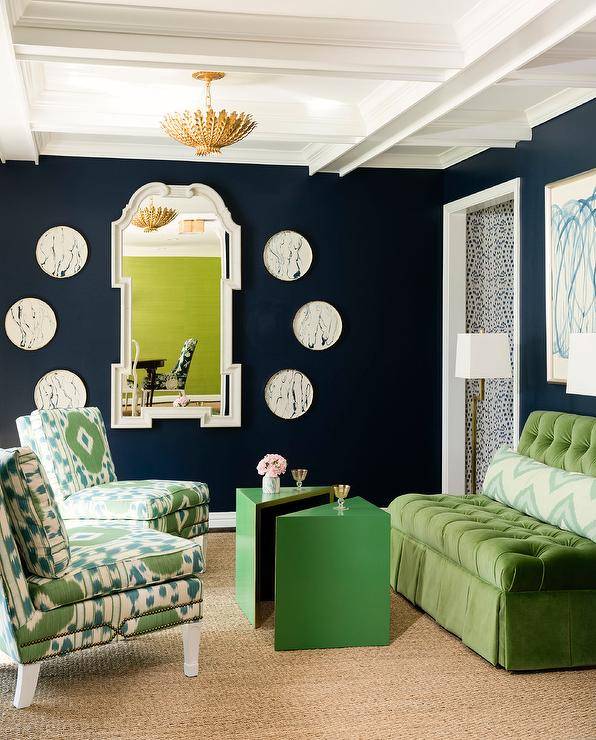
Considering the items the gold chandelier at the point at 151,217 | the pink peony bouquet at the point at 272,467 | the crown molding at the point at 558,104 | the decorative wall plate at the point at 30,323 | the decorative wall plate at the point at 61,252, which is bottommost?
the pink peony bouquet at the point at 272,467

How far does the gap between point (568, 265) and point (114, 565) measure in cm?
300

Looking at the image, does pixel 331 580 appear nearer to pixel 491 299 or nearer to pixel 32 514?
pixel 32 514

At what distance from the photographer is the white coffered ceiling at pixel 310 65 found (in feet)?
12.2

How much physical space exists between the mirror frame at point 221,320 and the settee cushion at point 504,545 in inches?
80.4

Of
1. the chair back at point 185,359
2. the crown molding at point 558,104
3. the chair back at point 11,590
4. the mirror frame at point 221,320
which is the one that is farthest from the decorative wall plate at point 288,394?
the chair back at point 11,590

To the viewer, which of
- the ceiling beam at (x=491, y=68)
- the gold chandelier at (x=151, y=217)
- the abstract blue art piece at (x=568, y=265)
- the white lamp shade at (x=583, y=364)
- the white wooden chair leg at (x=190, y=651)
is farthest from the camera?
the gold chandelier at (x=151, y=217)

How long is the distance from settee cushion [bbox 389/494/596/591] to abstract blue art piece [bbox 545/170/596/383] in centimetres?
103

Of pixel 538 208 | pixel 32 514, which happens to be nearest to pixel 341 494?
pixel 32 514

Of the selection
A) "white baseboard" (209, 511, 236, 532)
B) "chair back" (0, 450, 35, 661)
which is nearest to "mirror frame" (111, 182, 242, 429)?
"white baseboard" (209, 511, 236, 532)

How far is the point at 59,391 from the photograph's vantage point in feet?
20.6

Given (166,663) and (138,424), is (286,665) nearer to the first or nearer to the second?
(166,663)

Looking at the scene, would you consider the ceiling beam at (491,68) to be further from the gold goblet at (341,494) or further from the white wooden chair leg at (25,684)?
the white wooden chair leg at (25,684)

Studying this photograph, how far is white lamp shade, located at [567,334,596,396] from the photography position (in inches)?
150

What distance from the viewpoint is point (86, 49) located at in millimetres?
3777
